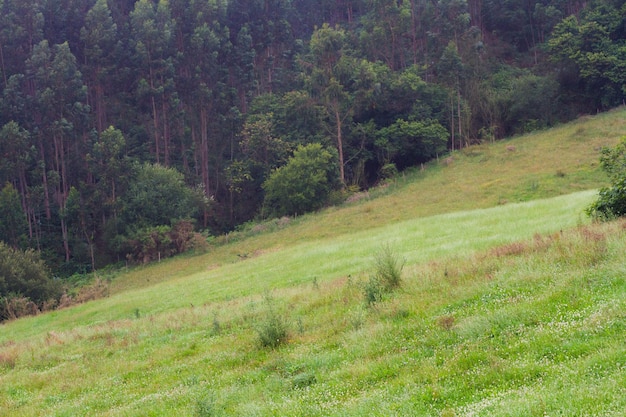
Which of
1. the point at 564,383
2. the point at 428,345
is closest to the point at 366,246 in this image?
the point at 428,345

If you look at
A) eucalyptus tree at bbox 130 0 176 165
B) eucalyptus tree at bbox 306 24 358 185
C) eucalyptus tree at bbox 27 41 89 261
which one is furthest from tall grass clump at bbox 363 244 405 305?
eucalyptus tree at bbox 130 0 176 165

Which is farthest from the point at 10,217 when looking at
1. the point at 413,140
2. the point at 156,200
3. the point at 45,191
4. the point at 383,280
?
the point at 383,280

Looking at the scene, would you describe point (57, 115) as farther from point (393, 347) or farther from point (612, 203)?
point (393, 347)

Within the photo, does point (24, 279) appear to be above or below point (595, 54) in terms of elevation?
below

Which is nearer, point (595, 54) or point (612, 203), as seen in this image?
point (612, 203)

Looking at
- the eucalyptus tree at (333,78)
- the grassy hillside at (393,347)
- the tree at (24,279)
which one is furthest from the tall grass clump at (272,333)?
the eucalyptus tree at (333,78)

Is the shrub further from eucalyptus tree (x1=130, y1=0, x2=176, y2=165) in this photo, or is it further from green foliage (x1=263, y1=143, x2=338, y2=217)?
eucalyptus tree (x1=130, y1=0, x2=176, y2=165)

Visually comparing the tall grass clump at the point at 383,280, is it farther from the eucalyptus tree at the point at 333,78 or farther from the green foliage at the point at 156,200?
the eucalyptus tree at the point at 333,78

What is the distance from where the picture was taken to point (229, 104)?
86125 mm

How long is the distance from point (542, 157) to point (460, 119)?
2350 centimetres

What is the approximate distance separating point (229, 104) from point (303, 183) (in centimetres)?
3080

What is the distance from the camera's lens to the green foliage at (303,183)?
61562mm

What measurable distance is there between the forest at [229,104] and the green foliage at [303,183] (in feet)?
0.67

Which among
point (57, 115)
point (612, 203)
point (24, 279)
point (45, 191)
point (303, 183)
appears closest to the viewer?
point (612, 203)
